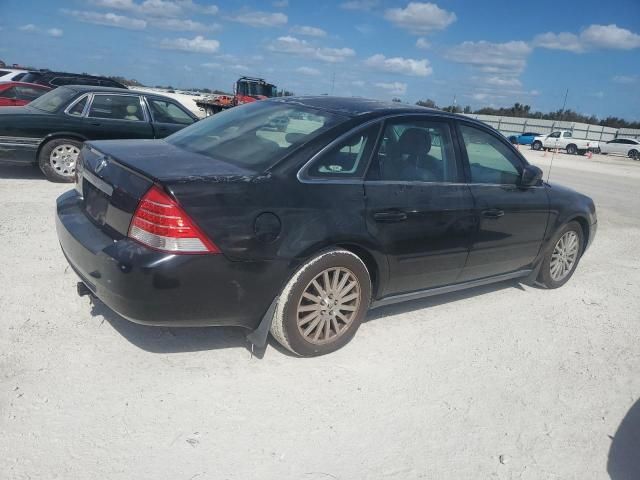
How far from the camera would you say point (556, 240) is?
5023 mm

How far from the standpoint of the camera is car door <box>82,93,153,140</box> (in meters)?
7.89

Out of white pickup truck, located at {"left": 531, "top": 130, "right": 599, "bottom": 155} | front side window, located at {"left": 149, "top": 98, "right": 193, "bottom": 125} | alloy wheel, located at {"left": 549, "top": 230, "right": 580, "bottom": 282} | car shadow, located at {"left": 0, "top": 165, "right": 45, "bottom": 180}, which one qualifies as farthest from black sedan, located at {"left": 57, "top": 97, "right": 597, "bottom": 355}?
white pickup truck, located at {"left": 531, "top": 130, "right": 599, "bottom": 155}

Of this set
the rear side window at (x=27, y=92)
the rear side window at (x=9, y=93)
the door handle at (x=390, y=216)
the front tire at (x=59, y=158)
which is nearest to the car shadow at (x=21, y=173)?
the front tire at (x=59, y=158)

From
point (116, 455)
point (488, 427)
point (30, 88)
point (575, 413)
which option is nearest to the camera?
point (116, 455)

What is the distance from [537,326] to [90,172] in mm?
3625

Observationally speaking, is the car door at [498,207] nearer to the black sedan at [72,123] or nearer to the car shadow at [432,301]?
the car shadow at [432,301]

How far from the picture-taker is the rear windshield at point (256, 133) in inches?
129

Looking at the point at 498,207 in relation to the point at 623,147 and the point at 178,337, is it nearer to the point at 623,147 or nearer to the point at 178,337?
the point at 178,337

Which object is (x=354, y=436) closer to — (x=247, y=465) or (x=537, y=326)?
(x=247, y=465)

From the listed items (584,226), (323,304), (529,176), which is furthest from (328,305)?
(584,226)

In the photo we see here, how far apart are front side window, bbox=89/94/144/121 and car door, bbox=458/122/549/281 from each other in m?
5.93

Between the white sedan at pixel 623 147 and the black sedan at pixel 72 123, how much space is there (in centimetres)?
3742

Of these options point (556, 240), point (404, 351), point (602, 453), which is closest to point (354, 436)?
point (404, 351)

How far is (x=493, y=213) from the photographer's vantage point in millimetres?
4188
